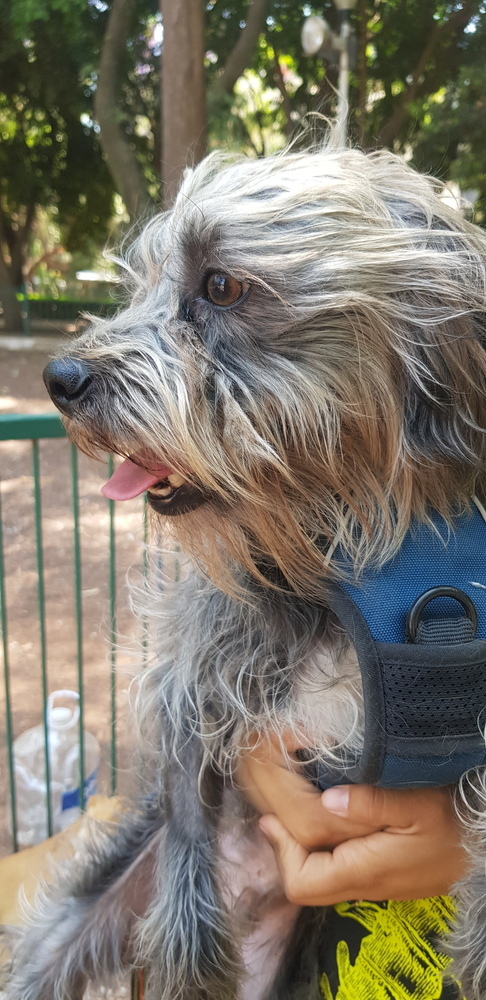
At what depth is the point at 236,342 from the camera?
108 cm

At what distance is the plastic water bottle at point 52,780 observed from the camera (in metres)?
2.86

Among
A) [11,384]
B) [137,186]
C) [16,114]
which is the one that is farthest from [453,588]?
[16,114]

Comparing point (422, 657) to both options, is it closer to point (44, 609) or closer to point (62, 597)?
point (44, 609)

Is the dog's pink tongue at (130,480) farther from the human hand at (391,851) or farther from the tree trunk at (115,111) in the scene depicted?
the tree trunk at (115,111)

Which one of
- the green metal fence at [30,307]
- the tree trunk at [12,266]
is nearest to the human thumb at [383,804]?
the green metal fence at [30,307]

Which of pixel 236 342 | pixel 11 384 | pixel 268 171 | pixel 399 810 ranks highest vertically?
pixel 268 171

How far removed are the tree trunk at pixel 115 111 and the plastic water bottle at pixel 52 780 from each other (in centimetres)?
462

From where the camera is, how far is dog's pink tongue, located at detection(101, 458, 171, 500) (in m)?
1.16

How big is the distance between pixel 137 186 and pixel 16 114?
10.6 m

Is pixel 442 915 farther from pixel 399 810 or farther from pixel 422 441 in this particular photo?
pixel 422 441

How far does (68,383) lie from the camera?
112cm

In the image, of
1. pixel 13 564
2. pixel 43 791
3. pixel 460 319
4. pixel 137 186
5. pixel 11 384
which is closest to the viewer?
pixel 460 319

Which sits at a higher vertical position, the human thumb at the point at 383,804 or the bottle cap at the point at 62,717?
the human thumb at the point at 383,804

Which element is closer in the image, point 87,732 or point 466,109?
point 87,732
